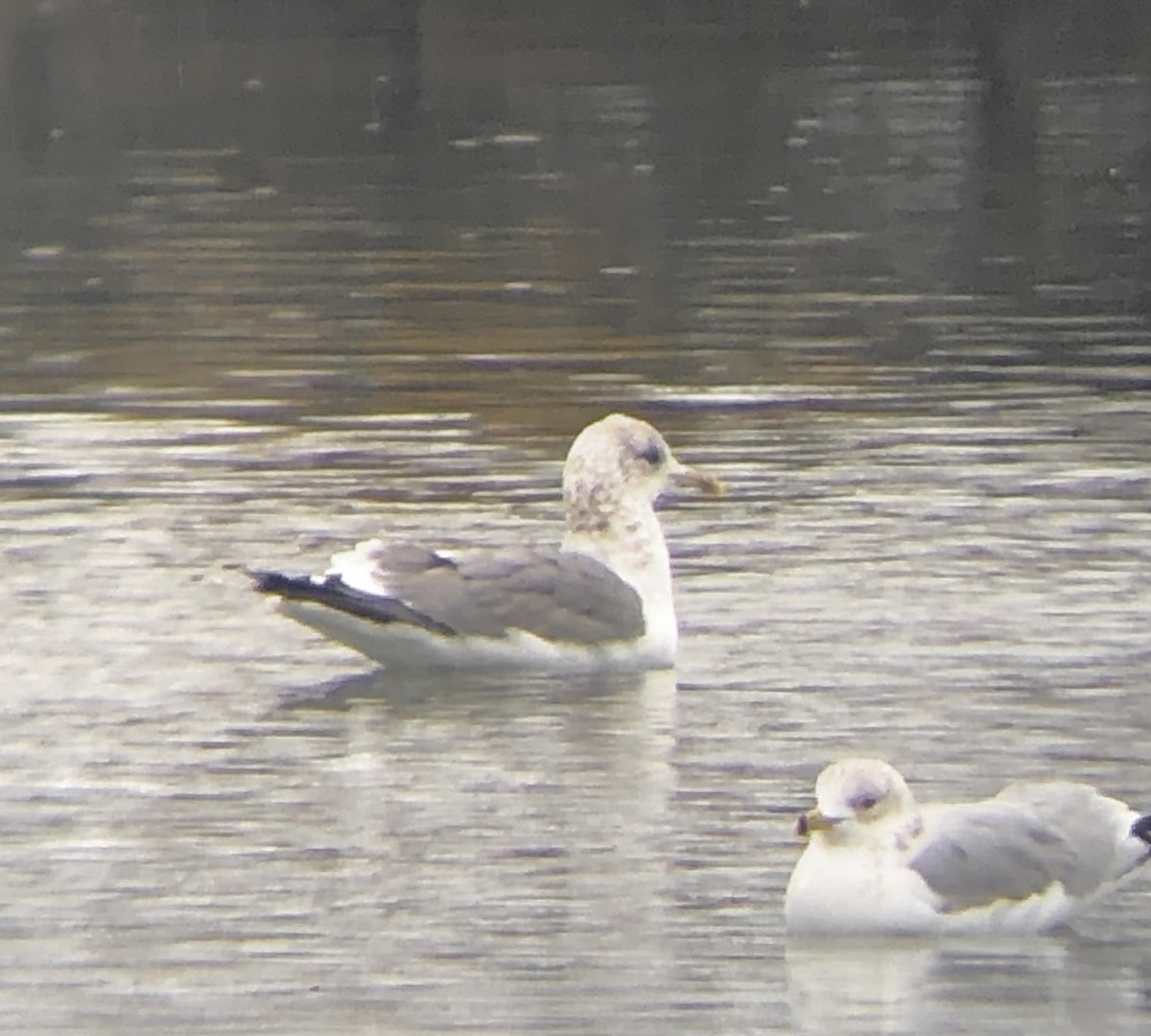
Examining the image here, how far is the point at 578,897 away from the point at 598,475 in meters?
3.19

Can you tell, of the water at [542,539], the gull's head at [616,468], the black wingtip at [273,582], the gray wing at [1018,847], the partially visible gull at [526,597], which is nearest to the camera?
the water at [542,539]

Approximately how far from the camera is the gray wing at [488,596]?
1252 centimetres

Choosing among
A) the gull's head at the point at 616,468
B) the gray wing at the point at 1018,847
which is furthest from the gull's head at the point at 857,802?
the gull's head at the point at 616,468

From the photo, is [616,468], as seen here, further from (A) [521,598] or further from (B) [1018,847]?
(B) [1018,847]

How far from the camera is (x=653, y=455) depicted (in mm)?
13242

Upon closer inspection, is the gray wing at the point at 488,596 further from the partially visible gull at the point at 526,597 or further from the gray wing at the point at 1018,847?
the gray wing at the point at 1018,847

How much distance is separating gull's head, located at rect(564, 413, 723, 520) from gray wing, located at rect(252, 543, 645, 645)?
31cm

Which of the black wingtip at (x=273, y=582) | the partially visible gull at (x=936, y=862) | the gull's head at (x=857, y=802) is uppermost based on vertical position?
the black wingtip at (x=273, y=582)

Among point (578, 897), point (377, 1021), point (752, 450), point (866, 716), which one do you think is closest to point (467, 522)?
point (752, 450)

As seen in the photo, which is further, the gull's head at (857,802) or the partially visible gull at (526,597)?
the partially visible gull at (526,597)

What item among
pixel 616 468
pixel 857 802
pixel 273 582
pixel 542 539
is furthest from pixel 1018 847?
pixel 542 539

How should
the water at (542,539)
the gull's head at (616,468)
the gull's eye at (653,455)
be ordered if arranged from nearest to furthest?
the water at (542,539) → the gull's head at (616,468) → the gull's eye at (653,455)

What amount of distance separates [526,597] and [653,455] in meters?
0.82

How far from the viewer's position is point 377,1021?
29.8ft
